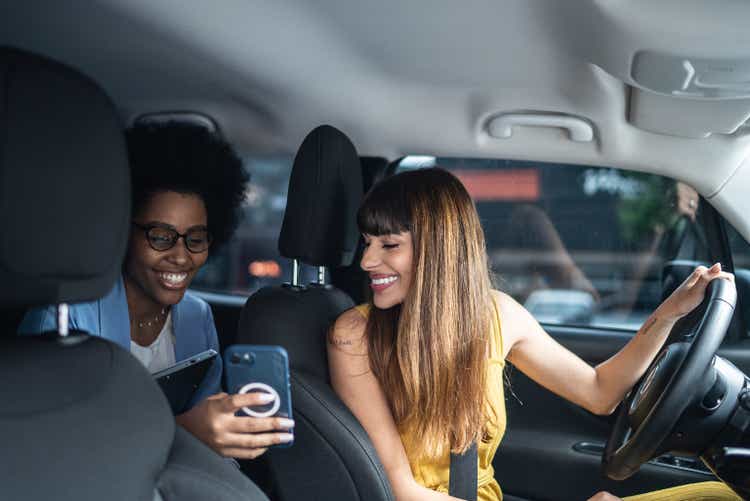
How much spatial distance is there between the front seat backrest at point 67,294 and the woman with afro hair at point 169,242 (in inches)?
22.2

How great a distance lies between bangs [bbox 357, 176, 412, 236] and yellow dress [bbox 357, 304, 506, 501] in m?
0.19

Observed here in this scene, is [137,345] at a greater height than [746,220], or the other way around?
[746,220]

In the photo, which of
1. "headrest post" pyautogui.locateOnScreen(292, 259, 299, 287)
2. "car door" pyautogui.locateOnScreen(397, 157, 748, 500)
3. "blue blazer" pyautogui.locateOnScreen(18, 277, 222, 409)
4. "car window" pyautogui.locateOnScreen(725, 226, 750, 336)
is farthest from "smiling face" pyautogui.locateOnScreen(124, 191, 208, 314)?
"car window" pyautogui.locateOnScreen(725, 226, 750, 336)

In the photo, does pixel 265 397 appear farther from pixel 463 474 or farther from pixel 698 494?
pixel 698 494

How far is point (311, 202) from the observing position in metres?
1.85

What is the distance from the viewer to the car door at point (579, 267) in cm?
239

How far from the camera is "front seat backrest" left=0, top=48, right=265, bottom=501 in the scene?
0.92 metres

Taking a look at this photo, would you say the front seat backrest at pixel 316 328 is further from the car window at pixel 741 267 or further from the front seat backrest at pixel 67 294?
the car window at pixel 741 267

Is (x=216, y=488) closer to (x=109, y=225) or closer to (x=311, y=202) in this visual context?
(x=109, y=225)

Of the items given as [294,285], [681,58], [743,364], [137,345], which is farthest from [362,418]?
[743,364]

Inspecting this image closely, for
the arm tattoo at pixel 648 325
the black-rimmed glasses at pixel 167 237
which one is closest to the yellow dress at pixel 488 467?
the arm tattoo at pixel 648 325

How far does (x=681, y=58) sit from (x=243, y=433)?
1.20 metres

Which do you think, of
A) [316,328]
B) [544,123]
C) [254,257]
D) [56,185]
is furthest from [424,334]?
[254,257]

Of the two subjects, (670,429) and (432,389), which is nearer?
(670,429)
